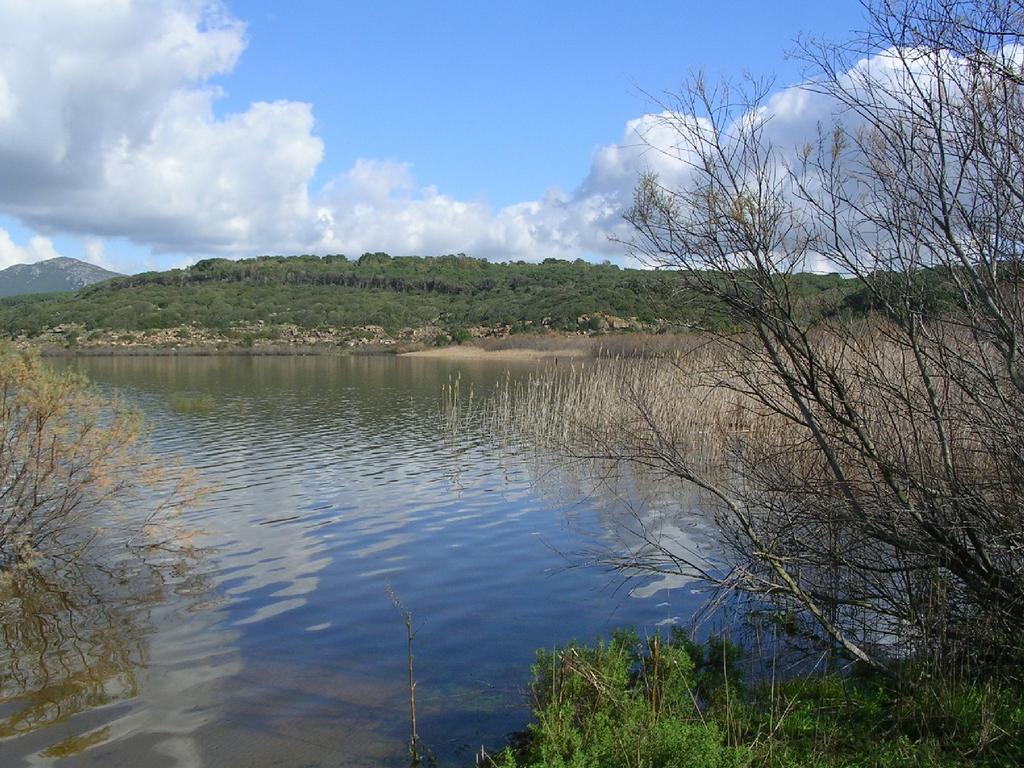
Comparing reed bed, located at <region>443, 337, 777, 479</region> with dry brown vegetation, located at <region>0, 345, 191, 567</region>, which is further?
reed bed, located at <region>443, 337, 777, 479</region>

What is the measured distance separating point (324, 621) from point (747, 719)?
4.60 m

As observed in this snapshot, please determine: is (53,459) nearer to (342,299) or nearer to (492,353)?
(492,353)

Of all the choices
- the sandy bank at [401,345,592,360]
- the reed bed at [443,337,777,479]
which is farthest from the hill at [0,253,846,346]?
the reed bed at [443,337,777,479]

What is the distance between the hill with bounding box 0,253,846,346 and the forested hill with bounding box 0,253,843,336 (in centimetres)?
13

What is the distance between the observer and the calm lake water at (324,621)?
5.91 metres

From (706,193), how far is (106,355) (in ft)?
214

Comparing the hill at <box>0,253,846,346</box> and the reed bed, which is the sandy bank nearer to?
the hill at <box>0,253,846,346</box>

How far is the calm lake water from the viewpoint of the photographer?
5910 millimetres

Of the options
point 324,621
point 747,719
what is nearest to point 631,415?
point 324,621

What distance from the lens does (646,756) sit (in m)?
4.47

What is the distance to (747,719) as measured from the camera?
5.04 m

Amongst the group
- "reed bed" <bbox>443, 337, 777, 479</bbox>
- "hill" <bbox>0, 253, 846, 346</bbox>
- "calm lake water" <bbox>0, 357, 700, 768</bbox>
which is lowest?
"calm lake water" <bbox>0, 357, 700, 768</bbox>

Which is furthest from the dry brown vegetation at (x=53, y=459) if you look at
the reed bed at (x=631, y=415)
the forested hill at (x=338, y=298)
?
the forested hill at (x=338, y=298)

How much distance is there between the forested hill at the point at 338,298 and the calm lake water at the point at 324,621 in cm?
3911
